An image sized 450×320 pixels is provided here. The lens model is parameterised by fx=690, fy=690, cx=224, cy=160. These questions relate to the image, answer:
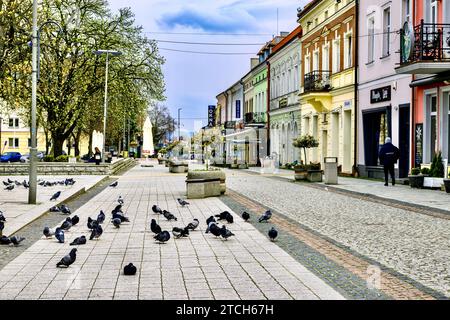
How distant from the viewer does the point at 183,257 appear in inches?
343

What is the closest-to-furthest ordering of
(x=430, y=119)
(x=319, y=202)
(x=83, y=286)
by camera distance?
(x=83, y=286), (x=319, y=202), (x=430, y=119)

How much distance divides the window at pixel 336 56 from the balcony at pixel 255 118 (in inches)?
886

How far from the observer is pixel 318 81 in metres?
38.6

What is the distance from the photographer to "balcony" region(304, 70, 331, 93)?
38.0 m

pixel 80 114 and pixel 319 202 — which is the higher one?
pixel 80 114

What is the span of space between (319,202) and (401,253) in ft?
29.4

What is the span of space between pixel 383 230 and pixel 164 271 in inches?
216

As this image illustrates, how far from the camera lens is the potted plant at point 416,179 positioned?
23.5m

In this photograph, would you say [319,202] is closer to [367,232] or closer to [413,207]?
[413,207]

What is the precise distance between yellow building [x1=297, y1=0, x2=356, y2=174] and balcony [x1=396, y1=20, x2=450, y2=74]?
35.1ft

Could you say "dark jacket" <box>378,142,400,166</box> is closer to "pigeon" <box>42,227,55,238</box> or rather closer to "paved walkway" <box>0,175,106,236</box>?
"paved walkway" <box>0,175,106,236</box>

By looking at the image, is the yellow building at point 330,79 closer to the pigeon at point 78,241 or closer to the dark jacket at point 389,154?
the dark jacket at point 389,154

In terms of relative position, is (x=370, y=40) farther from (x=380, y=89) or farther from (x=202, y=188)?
(x=202, y=188)

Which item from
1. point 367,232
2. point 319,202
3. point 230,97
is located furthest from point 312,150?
point 230,97
